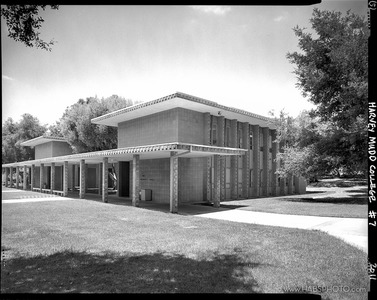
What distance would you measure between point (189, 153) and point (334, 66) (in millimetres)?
9589

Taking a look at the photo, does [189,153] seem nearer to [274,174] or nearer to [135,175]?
[135,175]

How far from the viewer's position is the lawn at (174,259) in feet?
16.1

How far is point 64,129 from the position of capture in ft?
120

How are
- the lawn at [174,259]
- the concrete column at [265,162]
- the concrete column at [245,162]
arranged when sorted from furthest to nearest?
the concrete column at [265,162] → the concrete column at [245,162] → the lawn at [174,259]

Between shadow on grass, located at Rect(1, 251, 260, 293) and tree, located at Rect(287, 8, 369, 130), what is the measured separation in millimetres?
9844

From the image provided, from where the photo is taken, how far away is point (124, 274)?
17.7 feet

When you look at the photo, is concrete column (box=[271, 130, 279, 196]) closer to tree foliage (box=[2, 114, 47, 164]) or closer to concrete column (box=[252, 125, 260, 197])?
concrete column (box=[252, 125, 260, 197])

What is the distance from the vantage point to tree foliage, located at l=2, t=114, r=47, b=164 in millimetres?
39441

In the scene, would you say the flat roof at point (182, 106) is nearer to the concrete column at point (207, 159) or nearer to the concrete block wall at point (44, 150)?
the concrete column at point (207, 159)

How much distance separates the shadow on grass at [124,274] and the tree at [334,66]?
984cm

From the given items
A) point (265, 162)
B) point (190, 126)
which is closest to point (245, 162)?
point (265, 162)

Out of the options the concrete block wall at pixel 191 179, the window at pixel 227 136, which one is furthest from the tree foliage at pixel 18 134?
the window at pixel 227 136

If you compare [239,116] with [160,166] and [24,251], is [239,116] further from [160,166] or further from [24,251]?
[24,251]
